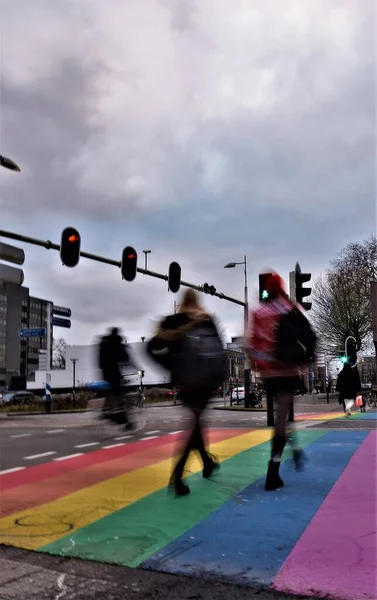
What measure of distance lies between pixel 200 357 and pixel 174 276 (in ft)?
48.6

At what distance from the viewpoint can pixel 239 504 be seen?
4.48m

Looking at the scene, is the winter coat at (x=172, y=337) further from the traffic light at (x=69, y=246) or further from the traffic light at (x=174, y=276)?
the traffic light at (x=174, y=276)

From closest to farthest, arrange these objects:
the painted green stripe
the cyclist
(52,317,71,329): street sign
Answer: the painted green stripe → the cyclist → (52,317,71,329): street sign

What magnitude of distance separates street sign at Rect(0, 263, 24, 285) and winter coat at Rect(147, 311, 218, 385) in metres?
3.64

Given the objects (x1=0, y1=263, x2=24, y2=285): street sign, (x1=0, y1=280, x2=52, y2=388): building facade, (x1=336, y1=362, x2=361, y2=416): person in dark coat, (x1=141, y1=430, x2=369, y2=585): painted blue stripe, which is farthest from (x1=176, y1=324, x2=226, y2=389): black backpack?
A: (x1=0, y1=280, x2=52, y2=388): building facade

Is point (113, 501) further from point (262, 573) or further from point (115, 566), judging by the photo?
point (262, 573)

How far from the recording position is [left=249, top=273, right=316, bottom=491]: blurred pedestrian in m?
4.38

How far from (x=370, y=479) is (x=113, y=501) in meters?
2.45

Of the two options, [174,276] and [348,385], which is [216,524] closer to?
[348,385]

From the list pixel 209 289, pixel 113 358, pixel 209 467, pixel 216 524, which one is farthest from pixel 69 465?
pixel 209 289

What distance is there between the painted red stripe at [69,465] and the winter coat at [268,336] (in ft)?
4.86

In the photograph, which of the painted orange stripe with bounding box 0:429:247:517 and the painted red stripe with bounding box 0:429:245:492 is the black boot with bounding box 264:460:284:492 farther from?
the painted red stripe with bounding box 0:429:245:492

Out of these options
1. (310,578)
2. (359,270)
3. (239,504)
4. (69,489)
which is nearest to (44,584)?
(310,578)

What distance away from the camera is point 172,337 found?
12.9 ft
